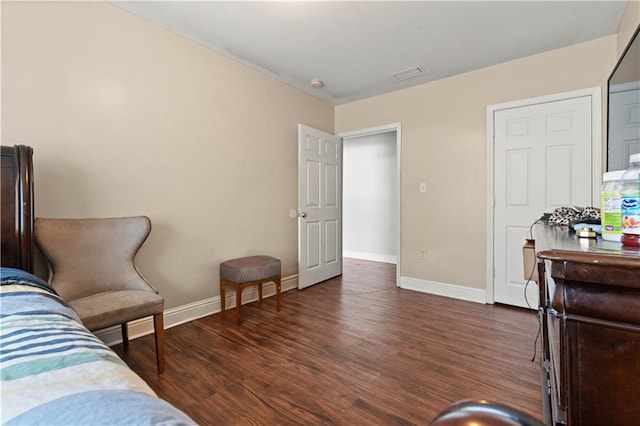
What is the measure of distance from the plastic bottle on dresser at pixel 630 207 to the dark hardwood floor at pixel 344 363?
3.77 ft

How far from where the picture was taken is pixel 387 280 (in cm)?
400

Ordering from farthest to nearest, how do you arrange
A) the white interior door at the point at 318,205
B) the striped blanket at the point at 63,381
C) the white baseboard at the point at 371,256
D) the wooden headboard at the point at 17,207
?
the white baseboard at the point at 371,256 → the white interior door at the point at 318,205 → the wooden headboard at the point at 17,207 → the striped blanket at the point at 63,381

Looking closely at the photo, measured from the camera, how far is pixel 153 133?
7.76 ft

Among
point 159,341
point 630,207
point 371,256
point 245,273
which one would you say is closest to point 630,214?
point 630,207

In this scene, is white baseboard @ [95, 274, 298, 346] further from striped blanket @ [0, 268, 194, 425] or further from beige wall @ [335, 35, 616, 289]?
beige wall @ [335, 35, 616, 289]

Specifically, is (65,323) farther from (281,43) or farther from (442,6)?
(442,6)

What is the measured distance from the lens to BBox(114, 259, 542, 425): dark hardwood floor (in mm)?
1510

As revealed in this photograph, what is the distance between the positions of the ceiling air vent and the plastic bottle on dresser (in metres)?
2.68

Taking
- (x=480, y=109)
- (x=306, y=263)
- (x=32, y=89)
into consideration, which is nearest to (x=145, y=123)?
(x=32, y=89)

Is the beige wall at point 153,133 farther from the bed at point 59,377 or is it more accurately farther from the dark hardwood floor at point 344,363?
the bed at point 59,377

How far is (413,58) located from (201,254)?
9.07ft

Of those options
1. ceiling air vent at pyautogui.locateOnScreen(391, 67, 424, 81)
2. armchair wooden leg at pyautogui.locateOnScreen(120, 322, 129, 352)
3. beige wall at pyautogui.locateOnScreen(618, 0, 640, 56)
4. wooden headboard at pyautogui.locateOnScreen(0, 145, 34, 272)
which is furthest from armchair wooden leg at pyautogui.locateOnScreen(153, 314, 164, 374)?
beige wall at pyautogui.locateOnScreen(618, 0, 640, 56)

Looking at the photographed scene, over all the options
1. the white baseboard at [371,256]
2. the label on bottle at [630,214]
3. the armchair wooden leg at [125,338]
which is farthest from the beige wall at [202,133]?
the label on bottle at [630,214]

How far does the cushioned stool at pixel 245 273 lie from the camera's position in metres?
2.58
